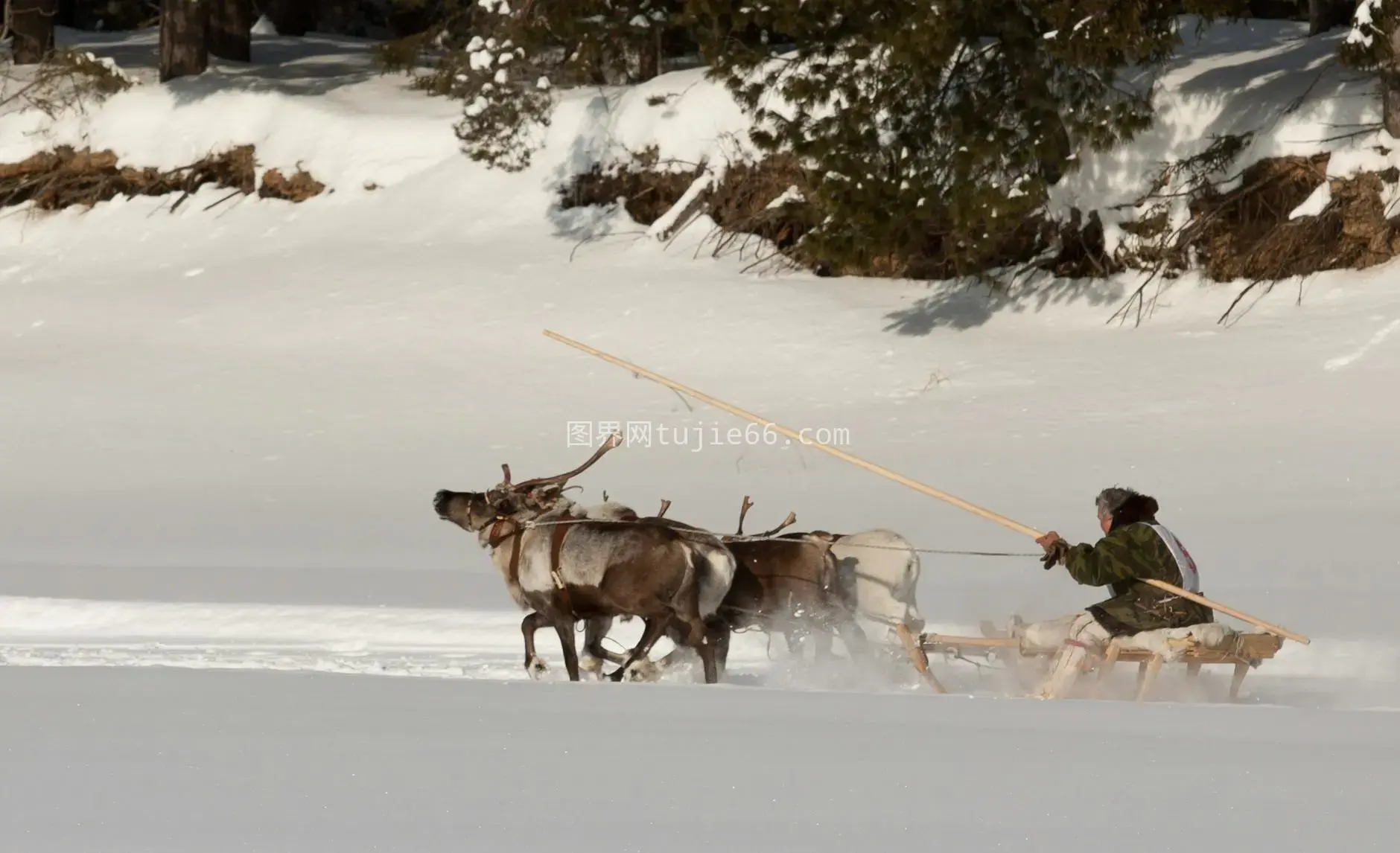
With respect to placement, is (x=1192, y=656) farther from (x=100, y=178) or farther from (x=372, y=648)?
(x=100, y=178)

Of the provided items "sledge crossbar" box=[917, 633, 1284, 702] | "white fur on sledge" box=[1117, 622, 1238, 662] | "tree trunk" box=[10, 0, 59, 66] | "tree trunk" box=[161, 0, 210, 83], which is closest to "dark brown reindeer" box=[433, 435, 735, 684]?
"sledge crossbar" box=[917, 633, 1284, 702]

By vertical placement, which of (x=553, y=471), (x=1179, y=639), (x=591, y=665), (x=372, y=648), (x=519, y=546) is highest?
(x=519, y=546)

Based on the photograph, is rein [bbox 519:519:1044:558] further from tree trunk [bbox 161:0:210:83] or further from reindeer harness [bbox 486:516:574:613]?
tree trunk [bbox 161:0:210:83]

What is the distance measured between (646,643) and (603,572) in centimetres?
50

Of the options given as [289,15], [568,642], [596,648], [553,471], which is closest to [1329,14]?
[553,471]

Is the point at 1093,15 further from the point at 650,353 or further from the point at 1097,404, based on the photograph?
the point at 650,353

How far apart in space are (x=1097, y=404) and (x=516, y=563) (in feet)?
34.3

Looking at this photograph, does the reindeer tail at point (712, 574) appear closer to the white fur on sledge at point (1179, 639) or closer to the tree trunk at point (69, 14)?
the white fur on sledge at point (1179, 639)

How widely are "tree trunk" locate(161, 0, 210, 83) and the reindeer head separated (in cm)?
2011

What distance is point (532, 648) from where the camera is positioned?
10.3 m

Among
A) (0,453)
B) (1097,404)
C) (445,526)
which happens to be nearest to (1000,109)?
(1097,404)

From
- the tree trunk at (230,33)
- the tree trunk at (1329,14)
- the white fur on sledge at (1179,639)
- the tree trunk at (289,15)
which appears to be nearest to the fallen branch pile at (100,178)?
the tree trunk at (230,33)

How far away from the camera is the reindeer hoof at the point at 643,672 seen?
10312 mm

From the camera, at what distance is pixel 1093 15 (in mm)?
18703
